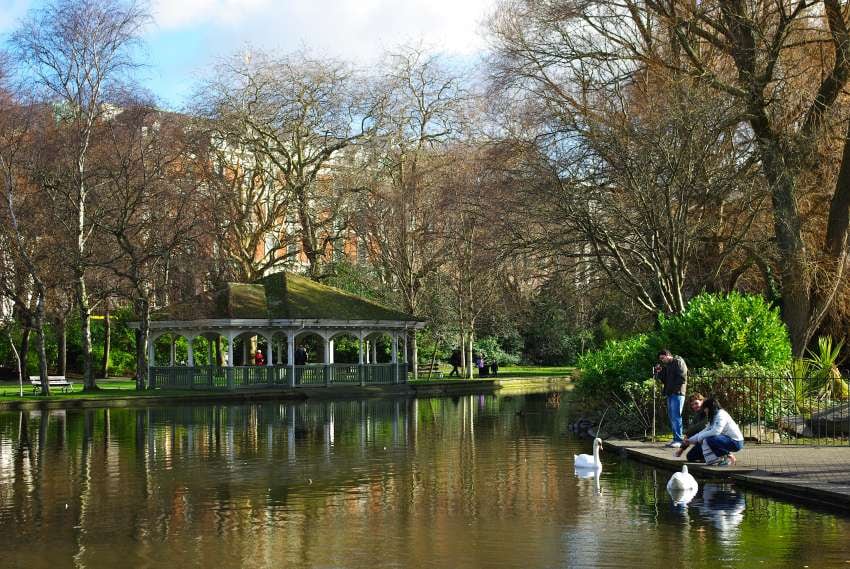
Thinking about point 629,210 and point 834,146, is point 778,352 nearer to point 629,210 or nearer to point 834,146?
point 629,210

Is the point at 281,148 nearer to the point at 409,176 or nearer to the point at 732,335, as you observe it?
the point at 409,176

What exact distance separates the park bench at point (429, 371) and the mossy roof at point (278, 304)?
10797 millimetres

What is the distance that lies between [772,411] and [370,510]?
1127cm

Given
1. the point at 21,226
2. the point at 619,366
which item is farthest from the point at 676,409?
the point at 21,226

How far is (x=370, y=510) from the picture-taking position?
14.2 metres

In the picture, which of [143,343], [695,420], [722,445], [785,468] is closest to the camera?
[785,468]

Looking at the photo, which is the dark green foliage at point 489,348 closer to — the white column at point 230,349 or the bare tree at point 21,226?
the white column at point 230,349

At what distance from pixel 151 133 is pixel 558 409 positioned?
20.8 metres

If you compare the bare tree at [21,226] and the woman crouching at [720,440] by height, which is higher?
the bare tree at [21,226]

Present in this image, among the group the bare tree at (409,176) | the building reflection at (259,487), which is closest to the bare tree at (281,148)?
the bare tree at (409,176)

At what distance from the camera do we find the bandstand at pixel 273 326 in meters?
46.7

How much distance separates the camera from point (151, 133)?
4609cm

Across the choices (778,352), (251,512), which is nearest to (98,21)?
(778,352)

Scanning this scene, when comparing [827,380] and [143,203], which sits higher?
[143,203]
